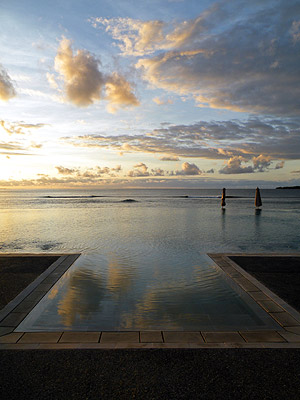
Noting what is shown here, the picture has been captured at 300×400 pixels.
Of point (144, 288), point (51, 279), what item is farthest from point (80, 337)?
point (51, 279)

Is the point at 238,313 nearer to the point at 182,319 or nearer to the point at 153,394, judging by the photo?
the point at 182,319

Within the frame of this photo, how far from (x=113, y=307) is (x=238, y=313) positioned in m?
2.99

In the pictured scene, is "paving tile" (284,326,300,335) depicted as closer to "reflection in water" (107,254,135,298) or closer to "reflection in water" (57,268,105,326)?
"reflection in water" (57,268,105,326)

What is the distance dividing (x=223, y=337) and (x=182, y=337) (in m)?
0.74

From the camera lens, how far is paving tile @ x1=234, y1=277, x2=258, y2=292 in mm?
7495

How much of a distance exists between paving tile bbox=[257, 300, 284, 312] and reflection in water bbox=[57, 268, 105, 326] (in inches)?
153

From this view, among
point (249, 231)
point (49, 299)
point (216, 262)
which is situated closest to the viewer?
point (49, 299)

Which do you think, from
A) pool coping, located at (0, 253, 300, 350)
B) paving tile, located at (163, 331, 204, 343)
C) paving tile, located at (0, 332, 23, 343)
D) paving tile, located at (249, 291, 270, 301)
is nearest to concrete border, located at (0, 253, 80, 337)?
pool coping, located at (0, 253, 300, 350)

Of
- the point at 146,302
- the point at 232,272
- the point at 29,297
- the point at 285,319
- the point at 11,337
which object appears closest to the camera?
the point at 11,337

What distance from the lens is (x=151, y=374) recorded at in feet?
13.0

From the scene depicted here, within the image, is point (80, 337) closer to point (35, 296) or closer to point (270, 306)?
point (35, 296)

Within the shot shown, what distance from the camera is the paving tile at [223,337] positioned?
16.0 ft

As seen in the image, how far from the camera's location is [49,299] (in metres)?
7.24

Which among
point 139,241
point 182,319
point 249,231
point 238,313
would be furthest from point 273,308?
point 249,231
